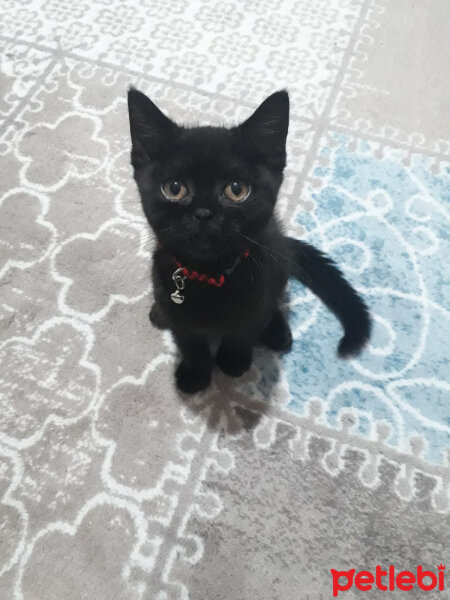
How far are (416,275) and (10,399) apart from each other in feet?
3.35

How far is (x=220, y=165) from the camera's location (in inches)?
30.3

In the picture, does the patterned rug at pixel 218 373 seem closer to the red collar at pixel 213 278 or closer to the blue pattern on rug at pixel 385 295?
the blue pattern on rug at pixel 385 295

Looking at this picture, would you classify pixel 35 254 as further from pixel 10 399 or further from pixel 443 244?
pixel 443 244

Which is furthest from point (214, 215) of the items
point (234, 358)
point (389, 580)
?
point (389, 580)

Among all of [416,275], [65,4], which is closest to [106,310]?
[416,275]

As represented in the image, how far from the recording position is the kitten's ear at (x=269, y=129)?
30.7 inches

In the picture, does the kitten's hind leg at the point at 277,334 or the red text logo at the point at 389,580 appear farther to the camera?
the kitten's hind leg at the point at 277,334

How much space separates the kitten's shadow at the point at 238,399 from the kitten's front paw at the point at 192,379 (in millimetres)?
17

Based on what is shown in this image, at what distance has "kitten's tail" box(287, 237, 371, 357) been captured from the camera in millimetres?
1078

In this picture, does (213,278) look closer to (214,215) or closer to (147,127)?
(214,215)

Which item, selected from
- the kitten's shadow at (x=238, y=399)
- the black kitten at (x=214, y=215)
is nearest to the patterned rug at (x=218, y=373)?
the kitten's shadow at (x=238, y=399)

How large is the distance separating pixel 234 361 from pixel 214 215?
417mm

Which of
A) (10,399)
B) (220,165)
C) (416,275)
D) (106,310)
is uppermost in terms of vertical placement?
(220,165)

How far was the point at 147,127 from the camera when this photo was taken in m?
0.81
